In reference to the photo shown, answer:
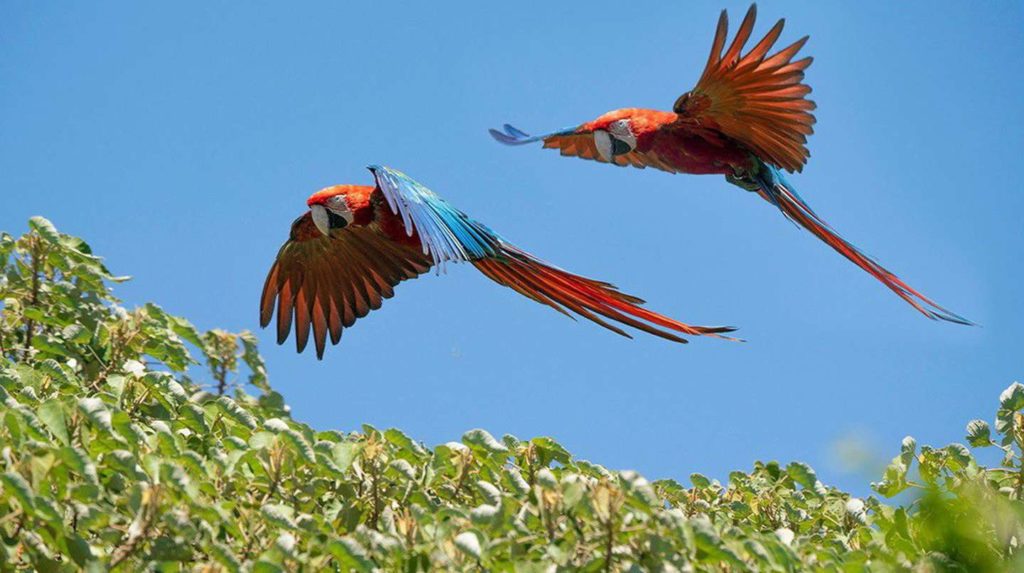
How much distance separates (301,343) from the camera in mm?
4031

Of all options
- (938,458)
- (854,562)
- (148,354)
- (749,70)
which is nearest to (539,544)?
(854,562)

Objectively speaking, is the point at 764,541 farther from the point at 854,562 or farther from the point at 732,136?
the point at 732,136

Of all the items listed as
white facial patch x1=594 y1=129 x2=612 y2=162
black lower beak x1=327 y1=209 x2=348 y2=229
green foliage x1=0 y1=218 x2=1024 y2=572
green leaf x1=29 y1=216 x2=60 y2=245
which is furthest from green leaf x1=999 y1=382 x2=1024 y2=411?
green leaf x1=29 y1=216 x2=60 y2=245

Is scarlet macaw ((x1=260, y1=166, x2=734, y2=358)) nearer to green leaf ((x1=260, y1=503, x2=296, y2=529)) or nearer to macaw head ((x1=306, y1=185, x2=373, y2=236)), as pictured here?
macaw head ((x1=306, y1=185, x2=373, y2=236))

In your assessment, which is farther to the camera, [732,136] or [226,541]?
[732,136]

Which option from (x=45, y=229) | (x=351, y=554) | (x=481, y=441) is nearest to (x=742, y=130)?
(x=481, y=441)

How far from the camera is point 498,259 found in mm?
3508

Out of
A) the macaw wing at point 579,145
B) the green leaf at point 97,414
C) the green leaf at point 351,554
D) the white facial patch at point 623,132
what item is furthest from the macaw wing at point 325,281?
the green leaf at point 351,554

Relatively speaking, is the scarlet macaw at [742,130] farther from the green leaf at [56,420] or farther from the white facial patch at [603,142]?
the green leaf at [56,420]

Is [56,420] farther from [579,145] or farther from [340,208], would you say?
[579,145]

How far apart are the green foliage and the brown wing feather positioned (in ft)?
4.49

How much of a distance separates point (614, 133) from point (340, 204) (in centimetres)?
95

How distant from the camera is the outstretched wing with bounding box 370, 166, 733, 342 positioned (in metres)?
3.24

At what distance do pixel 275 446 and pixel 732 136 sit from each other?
208cm
